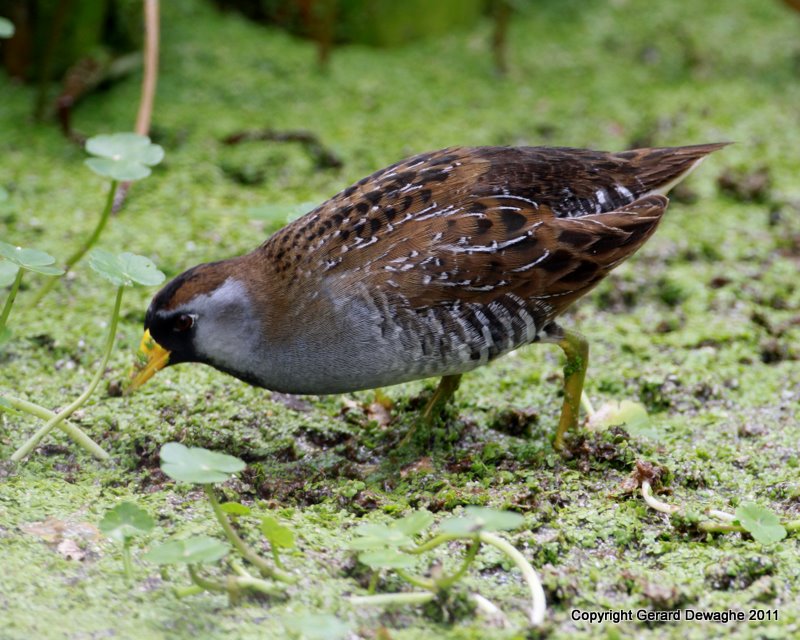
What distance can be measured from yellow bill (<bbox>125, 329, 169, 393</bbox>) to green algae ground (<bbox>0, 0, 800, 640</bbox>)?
0.65 ft

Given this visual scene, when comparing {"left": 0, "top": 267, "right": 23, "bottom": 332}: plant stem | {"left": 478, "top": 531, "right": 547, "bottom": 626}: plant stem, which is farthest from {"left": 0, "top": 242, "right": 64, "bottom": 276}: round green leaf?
{"left": 478, "top": 531, "right": 547, "bottom": 626}: plant stem

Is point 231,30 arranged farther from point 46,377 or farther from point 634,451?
point 634,451

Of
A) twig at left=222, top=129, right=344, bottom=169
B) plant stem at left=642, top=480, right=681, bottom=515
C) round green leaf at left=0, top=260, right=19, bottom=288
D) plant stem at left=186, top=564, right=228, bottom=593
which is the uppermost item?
round green leaf at left=0, top=260, right=19, bottom=288

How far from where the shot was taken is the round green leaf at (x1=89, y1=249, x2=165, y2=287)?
3.37m

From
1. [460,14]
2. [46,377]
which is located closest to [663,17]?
[460,14]

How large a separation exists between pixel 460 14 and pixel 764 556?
522cm

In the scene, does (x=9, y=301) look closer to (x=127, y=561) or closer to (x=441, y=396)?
(x=127, y=561)

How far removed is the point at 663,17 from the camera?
7816mm

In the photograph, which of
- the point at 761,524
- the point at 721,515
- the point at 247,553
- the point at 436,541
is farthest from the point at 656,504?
the point at 247,553

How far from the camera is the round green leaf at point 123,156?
348cm

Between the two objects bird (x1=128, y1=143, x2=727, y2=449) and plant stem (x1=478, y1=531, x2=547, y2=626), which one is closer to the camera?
plant stem (x1=478, y1=531, x2=547, y2=626)

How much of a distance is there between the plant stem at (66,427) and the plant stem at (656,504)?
178cm

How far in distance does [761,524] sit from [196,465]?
1.65 metres

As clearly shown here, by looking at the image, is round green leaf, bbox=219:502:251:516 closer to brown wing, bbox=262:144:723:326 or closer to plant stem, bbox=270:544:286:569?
plant stem, bbox=270:544:286:569
